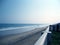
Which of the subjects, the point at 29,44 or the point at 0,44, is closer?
the point at 0,44

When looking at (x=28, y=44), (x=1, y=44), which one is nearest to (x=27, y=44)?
(x=28, y=44)

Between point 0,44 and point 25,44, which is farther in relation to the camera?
point 25,44

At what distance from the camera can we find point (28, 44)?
5.05m

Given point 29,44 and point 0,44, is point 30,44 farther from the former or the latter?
point 0,44

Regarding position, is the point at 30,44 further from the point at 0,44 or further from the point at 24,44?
the point at 0,44

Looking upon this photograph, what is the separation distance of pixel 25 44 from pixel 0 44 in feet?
3.41

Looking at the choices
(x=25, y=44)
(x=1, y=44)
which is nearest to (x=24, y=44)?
(x=25, y=44)

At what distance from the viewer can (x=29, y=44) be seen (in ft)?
16.3

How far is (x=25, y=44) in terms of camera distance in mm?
4969

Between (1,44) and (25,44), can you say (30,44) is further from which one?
(1,44)

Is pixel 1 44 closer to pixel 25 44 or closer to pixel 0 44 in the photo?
pixel 0 44

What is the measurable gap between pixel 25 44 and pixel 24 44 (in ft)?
0.18

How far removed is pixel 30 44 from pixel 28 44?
0.47 feet

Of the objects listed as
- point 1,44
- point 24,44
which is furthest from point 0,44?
point 24,44
